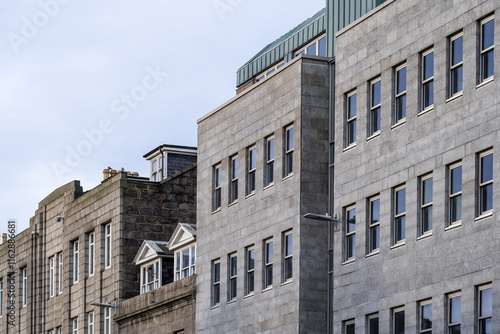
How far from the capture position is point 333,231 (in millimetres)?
44812

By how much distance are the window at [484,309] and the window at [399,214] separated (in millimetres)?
4288

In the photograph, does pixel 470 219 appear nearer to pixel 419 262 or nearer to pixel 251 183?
pixel 419 262

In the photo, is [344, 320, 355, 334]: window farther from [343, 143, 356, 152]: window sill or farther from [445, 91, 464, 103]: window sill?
[445, 91, 464, 103]: window sill

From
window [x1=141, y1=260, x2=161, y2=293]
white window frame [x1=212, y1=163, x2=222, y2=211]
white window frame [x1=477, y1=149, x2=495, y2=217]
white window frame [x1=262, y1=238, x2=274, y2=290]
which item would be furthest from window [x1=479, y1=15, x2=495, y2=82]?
window [x1=141, y1=260, x2=161, y2=293]

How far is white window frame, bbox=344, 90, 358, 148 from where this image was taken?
145ft

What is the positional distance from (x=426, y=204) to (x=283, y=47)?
58.0 ft

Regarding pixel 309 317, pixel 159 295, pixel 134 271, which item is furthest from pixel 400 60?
pixel 134 271

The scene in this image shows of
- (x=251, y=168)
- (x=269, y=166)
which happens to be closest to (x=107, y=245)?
(x=251, y=168)

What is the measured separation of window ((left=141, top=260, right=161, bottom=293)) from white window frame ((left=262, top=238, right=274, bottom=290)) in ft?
41.6

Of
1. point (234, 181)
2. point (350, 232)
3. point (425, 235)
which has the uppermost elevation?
point (234, 181)

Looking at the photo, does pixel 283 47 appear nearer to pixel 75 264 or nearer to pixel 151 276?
pixel 151 276

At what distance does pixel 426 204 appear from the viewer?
39.8 meters

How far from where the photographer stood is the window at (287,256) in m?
46.2

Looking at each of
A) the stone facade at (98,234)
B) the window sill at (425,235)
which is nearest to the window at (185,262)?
the stone facade at (98,234)
